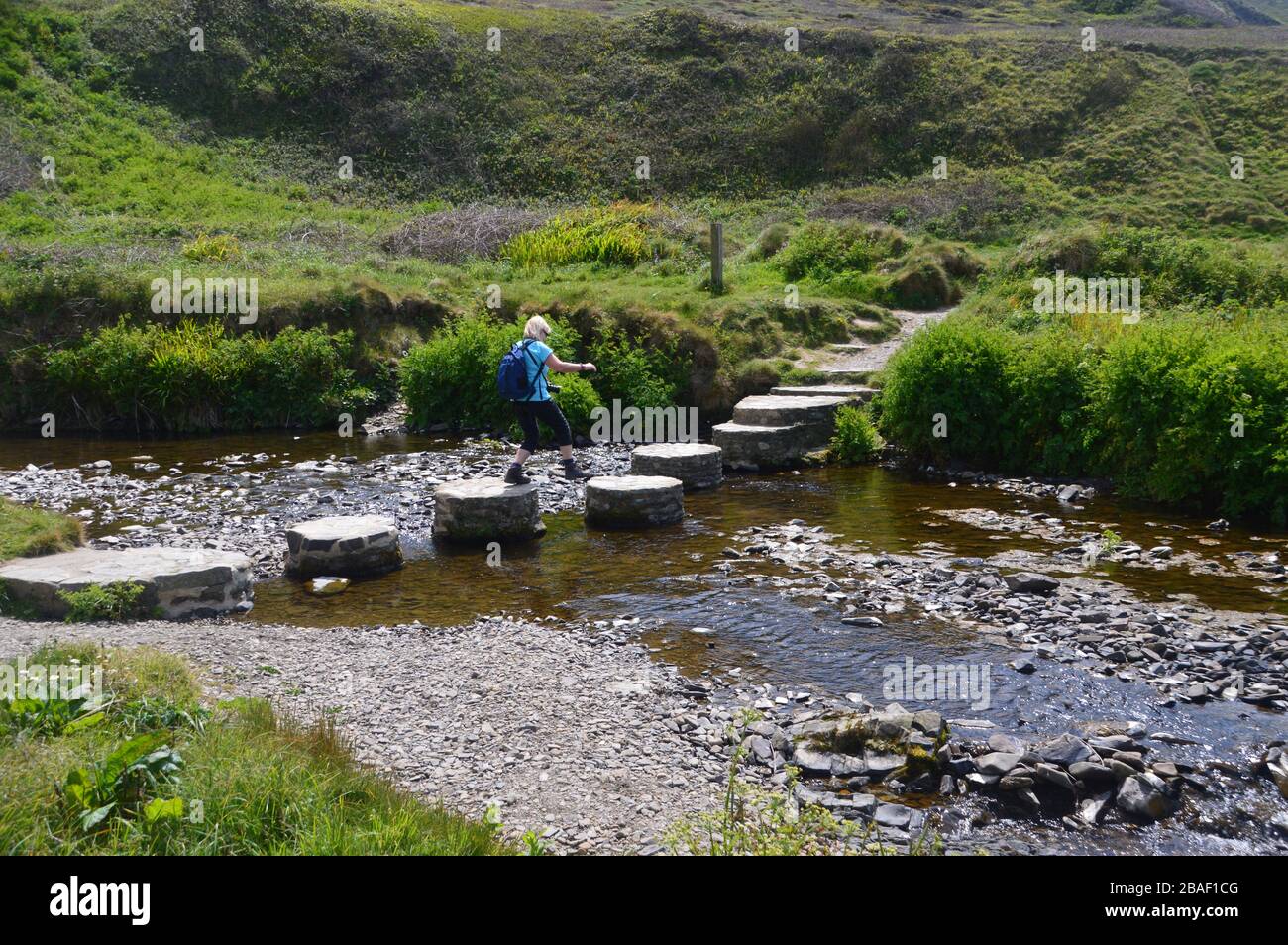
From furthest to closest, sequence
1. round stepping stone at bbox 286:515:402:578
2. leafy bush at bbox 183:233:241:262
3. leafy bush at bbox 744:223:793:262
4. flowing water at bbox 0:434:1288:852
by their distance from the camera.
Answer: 1. leafy bush at bbox 744:223:793:262
2. leafy bush at bbox 183:233:241:262
3. round stepping stone at bbox 286:515:402:578
4. flowing water at bbox 0:434:1288:852

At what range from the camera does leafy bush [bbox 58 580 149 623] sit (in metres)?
8.34

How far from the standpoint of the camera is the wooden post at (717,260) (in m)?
20.3

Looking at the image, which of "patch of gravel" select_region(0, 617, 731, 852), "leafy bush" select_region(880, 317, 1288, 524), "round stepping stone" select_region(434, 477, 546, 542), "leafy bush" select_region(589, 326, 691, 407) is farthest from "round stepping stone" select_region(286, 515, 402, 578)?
"leafy bush" select_region(880, 317, 1288, 524)

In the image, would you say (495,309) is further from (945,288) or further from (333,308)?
(945,288)

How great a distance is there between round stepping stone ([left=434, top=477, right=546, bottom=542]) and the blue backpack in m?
1.23

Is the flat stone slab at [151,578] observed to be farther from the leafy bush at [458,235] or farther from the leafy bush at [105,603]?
the leafy bush at [458,235]

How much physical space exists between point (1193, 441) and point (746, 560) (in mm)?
5580

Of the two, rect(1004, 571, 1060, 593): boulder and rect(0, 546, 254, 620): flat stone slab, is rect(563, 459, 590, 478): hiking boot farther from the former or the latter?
rect(1004, 571, 1060, 593): boulder

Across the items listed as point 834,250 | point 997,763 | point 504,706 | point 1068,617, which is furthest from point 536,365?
point 834,250

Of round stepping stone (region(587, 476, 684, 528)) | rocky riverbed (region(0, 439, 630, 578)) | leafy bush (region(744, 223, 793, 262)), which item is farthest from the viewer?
leafy bush (region(744, 223, 793, 262))

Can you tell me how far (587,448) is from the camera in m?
16.9

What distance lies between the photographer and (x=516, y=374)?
1234 cm

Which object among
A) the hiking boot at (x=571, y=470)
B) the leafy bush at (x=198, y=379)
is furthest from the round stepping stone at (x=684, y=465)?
the leafy bush at (x=198, y=379)
